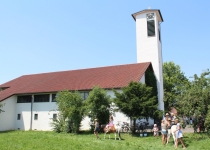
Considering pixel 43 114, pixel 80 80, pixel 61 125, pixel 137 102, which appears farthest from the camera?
pixel 80 80

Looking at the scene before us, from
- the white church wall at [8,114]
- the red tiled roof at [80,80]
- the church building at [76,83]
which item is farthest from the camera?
the white church wall at [8,114]

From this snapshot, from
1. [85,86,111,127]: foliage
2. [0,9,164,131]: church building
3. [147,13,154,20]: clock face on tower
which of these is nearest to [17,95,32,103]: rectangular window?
[0,9,164,131]: church building

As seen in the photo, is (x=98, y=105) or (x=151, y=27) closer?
(x=98, y=105)

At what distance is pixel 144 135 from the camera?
1864 centimetres

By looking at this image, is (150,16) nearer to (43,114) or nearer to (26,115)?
(43,114)

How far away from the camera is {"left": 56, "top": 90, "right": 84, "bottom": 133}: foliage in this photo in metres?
21.4

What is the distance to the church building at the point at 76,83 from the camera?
26.6m

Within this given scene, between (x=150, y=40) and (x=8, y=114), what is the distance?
19.8 m

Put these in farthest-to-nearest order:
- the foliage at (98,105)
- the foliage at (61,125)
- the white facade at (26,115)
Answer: the white facade at (26,115) → the foliage at (61,125) → the foliage at (98,105)

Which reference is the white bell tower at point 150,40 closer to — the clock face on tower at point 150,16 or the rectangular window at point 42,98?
the clock face on tower at point 150,16

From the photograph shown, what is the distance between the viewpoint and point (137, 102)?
1925 centimetres

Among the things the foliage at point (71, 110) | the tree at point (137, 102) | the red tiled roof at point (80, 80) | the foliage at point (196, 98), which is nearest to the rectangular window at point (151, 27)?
the red tiled roof at point (80, 80)

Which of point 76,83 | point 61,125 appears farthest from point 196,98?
point 76,83

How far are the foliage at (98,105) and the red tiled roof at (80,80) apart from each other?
3036 mm
